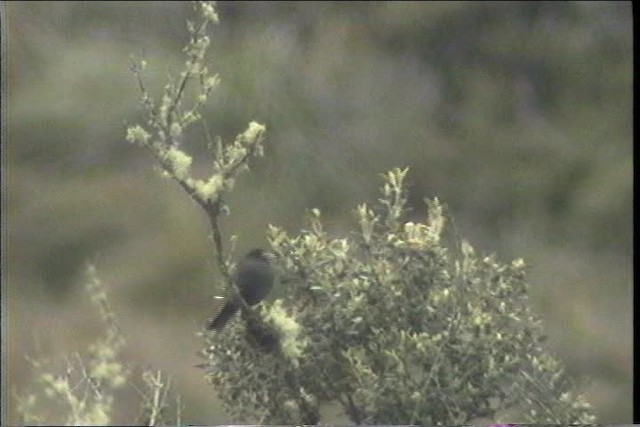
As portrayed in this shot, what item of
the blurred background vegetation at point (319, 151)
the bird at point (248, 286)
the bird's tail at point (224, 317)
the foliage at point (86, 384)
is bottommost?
the foliage at point (86, 384)

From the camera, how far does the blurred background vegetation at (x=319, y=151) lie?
3.42m

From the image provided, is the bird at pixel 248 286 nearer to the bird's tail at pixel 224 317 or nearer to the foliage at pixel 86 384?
the bird's tail at pixel 224 317

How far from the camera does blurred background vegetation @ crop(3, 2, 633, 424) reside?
3.42m

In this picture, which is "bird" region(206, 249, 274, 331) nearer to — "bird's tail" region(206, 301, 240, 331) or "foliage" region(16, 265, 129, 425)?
"bird's tail" region(206, 301, 240, 331)

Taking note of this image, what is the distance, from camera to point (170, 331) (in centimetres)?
348

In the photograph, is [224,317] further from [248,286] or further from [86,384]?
[86,384]

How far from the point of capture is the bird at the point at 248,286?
3484 mm

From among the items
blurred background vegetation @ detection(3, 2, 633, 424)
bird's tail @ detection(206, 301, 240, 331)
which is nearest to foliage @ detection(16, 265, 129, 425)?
blurred background vegetation @ detection(3, 2, 633, 424)

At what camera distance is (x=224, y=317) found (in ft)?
11.5

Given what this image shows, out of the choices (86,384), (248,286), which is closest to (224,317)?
(248,286)

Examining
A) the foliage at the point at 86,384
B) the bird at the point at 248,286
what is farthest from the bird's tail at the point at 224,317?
A: the foliage at the point at 86,384

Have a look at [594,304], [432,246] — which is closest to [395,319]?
[432,246]

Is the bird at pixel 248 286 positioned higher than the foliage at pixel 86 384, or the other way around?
the bird at pixel 248 286

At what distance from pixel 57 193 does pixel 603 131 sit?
2156mm
